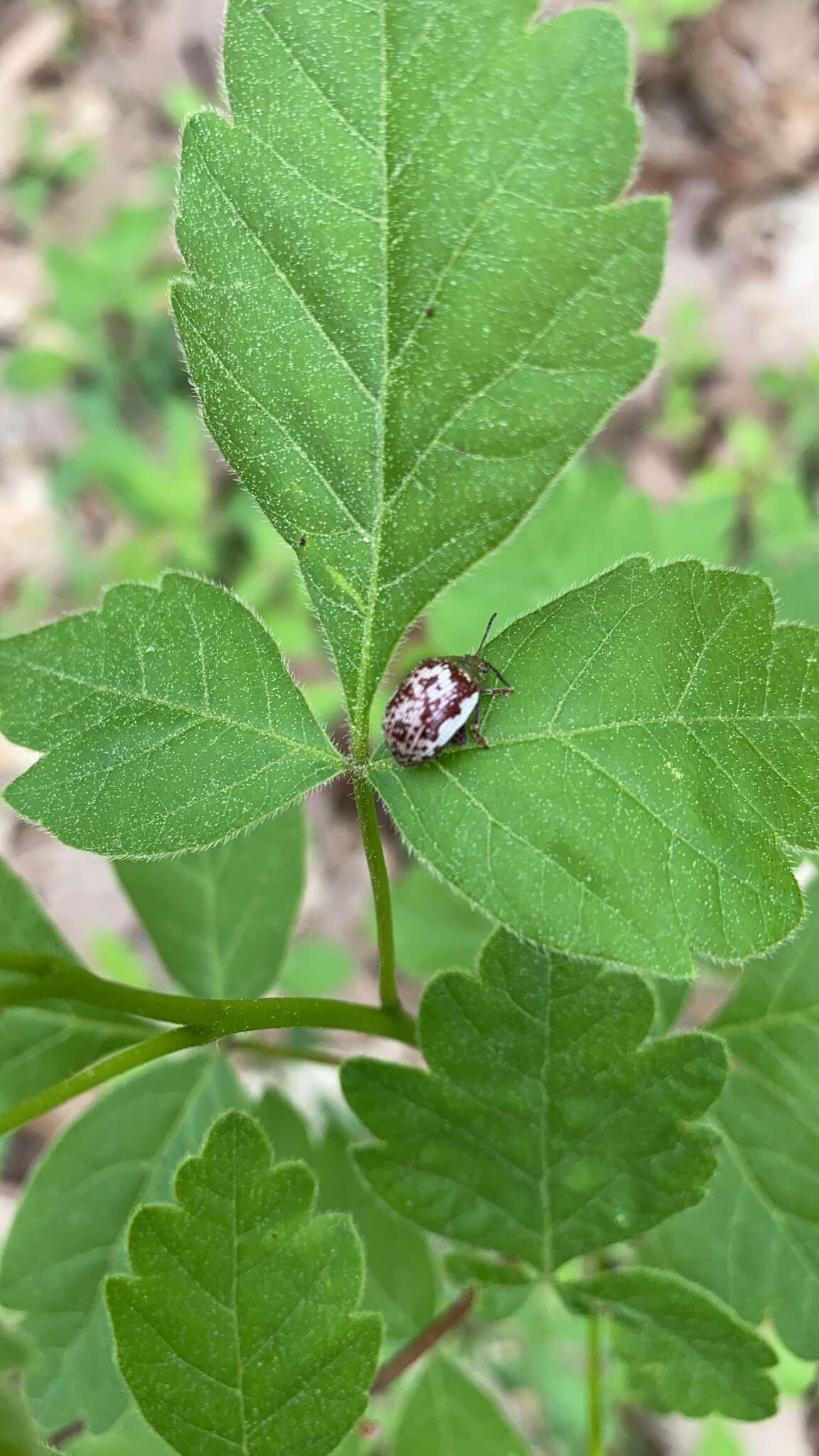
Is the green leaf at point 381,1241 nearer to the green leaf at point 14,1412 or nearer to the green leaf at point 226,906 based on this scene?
the green leaf at point 226,906

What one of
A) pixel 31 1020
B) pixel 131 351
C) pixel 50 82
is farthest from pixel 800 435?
pixel 50 82

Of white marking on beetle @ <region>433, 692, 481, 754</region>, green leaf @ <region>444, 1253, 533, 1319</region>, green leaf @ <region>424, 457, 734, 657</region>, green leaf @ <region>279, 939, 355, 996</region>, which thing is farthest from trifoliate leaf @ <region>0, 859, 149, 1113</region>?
green leaf @ <region>279, 939, 355, 996</region>

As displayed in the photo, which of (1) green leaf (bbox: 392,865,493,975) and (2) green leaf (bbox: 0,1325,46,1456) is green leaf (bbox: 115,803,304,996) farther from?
(2) green leaf (bbox: 0,1325,46,1456)

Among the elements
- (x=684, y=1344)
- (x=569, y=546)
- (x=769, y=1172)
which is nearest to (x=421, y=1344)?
(x=684, y=1344)

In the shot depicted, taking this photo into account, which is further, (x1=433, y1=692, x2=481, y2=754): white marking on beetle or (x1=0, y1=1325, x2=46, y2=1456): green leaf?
(x1=433, y1=692, x2=481, y2=754): white marking on beetle

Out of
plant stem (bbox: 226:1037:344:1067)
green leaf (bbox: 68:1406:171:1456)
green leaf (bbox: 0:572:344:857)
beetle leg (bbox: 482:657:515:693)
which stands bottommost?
green leaf (bbox: 68:1406:171:1456)

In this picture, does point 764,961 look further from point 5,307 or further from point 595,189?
point 5,307

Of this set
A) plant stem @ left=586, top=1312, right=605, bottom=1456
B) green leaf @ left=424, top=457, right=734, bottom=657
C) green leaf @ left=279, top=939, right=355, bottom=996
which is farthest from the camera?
green leaf @ left=279, top=939, right=355, bottom=996
